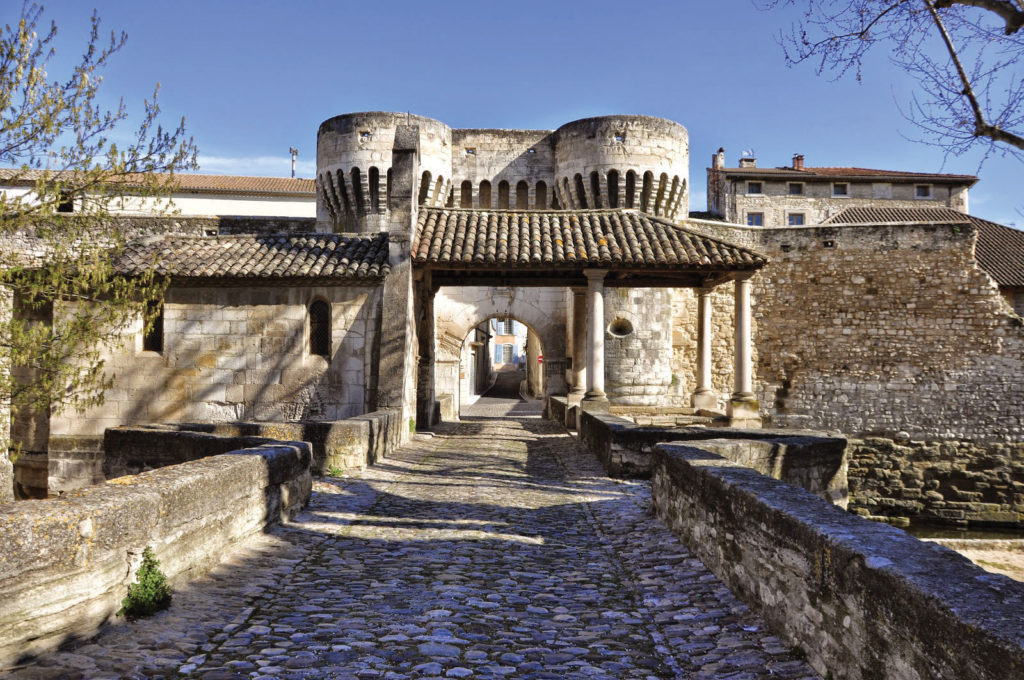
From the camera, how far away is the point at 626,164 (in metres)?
24.0

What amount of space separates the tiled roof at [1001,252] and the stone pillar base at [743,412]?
18637 millimetres

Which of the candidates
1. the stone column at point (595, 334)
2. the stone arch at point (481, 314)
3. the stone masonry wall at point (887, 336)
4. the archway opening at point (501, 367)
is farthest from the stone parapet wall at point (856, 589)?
the stone masonry wall at point (887, 336)

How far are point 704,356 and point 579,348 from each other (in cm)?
296

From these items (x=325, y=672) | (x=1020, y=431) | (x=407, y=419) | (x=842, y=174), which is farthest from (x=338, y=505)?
(x=842, y=174)

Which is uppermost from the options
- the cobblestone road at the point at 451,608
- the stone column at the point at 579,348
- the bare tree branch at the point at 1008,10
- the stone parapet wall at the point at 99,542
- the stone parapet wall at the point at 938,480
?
the bare tree branch at the point at 1008,10

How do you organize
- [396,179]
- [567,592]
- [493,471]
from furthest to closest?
1. [396,179]
2. [493,471]
3. [567,592]

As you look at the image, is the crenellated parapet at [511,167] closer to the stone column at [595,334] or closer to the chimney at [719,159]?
the stone column at [595,334]

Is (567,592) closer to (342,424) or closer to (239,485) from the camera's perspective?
(239,485)

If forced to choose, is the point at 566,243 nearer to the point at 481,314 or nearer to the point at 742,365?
the point at 742,365

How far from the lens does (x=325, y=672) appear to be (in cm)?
330

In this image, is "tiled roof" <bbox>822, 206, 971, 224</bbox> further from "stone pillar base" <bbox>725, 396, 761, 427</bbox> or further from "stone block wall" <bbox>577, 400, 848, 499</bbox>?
"stone block wall" <bbox>577, 400, 848, 499</bbox>

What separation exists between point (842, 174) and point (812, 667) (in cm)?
4075

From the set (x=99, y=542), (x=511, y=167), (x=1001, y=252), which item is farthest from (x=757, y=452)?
(x=1001, y=252)

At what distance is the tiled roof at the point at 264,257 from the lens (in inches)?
555
